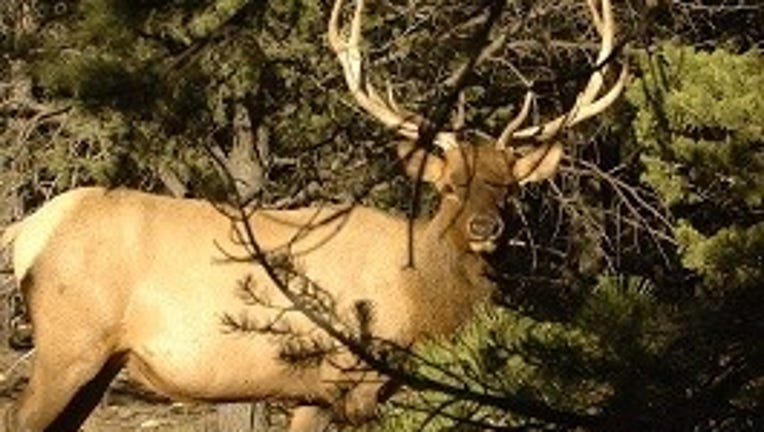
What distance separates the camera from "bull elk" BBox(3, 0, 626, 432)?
739cm

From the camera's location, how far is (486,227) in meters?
7.03

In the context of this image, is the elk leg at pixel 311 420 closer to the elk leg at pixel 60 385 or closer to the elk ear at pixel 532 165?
the elk leg at pixel 60 385

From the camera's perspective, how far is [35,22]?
8703mm

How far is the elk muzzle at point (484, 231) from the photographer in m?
7.04

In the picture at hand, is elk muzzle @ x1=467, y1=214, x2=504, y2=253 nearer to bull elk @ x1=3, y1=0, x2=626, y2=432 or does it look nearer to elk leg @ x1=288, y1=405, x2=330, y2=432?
bull elk @ x1=3, y1=0, x2=626, y2=432

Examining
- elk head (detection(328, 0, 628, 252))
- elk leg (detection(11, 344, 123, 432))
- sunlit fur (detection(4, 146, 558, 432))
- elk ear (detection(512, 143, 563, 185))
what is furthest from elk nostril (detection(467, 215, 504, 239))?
elk leg (detection(11, 344, 123, 432))

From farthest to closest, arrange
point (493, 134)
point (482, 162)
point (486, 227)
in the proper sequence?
point (493, 134) < point (482, 162) < point (486, 227)

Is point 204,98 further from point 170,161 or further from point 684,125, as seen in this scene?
point 684,125

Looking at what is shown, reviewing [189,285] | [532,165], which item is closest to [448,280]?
[532,165]

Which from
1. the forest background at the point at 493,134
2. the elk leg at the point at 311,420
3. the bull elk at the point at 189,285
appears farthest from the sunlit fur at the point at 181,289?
the forest background at the point at 493,134

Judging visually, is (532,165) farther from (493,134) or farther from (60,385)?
(60,385)

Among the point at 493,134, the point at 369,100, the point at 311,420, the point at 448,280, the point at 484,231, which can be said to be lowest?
the point at 311,420

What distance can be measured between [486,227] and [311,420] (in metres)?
1.46

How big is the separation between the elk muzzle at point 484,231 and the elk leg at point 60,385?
1.87 m
